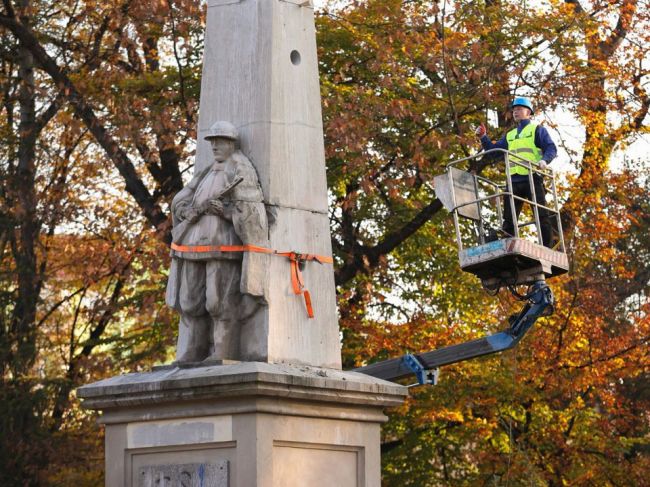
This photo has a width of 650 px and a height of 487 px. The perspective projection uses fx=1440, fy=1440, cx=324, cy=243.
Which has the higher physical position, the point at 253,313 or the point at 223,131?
the point at 223,131

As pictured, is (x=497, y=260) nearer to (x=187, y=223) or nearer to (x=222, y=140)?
(x=222, y=140)

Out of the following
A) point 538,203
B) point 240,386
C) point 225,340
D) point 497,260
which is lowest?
point 240,386

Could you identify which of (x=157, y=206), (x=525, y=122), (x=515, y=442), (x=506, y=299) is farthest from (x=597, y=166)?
(x=525, y=122)

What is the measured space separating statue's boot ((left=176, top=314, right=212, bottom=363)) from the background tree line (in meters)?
11.1

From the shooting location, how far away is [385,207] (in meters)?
24.2

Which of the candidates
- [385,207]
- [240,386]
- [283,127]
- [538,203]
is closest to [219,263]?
[240,386]

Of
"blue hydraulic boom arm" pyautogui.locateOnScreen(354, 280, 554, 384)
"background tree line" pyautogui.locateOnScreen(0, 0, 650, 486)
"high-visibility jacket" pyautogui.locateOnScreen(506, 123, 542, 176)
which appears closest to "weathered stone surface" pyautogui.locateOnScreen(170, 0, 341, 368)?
"high-visibility jacket" pyautogui.locateOnScreen(506, 123, 542, 176)

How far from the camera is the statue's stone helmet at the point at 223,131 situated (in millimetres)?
9884

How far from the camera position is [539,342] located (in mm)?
24406

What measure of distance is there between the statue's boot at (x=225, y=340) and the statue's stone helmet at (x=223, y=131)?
129 centimetres

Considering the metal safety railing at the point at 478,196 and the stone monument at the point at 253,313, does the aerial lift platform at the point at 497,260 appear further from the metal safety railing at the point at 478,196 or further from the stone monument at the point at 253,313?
the stone monument at the point at 253,313

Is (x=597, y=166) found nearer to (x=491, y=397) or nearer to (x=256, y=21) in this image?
(x=491, y=397)

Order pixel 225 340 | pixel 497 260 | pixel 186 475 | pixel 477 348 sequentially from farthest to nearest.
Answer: pixel 477 348
pixel 497 260
pixel 225 340
pixel 186 475

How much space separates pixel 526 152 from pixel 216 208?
160 inches
